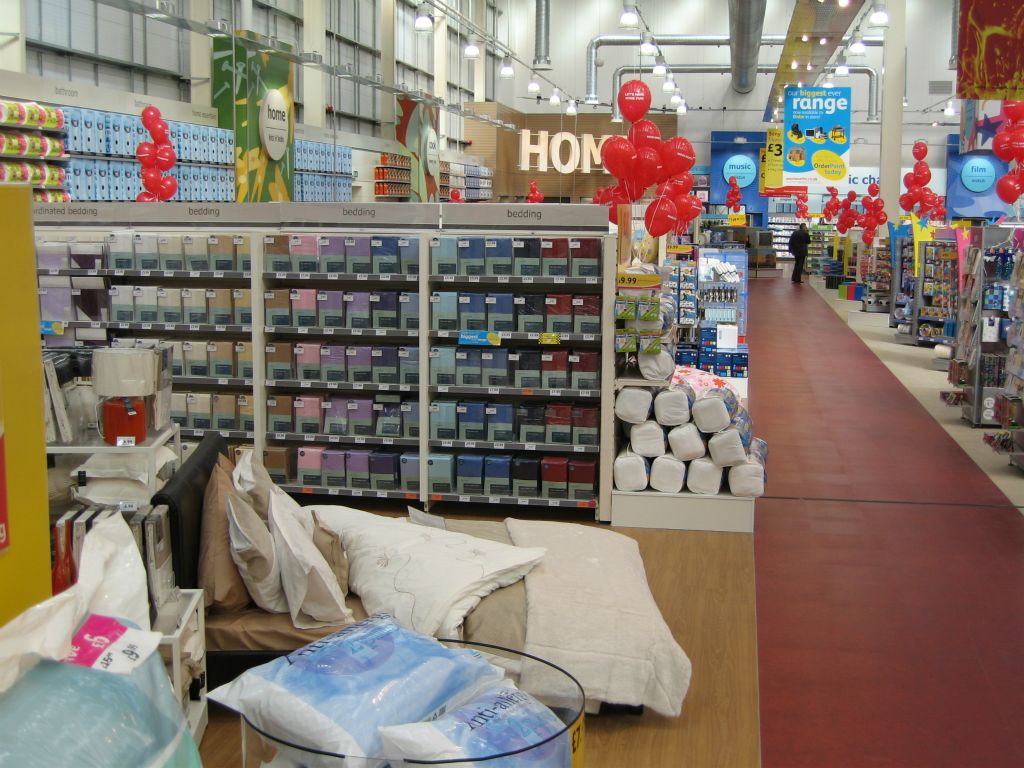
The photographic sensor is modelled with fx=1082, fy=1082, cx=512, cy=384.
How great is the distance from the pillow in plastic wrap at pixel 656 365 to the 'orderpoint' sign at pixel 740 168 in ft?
94.8

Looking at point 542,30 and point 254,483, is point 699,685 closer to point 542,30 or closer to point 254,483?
point 254,483

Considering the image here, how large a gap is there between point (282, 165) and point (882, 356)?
8.89 m

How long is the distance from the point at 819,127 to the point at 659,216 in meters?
12.9

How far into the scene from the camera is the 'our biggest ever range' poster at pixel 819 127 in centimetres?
2083

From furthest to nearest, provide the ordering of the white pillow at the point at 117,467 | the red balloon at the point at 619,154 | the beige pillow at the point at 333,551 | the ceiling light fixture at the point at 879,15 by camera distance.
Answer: the ceiling light fixture at the point at 879,15, the red balloon at the point at 619,154, the beige pillow at the point at 333,551, the white pillow at the point at 117,467

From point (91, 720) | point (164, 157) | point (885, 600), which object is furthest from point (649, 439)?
point (164, 157)

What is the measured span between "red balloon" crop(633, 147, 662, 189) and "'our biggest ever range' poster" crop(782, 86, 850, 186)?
13.1 m

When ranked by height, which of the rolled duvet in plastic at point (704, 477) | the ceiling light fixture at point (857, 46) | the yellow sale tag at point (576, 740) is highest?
the ceiling light fixture at point (857, 46)

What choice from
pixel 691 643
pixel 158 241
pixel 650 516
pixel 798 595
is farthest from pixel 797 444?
pixel 158 241

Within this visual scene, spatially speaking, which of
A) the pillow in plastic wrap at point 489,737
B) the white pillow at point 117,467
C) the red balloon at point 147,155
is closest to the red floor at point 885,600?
the pillow in plastic wrap at point 489,737

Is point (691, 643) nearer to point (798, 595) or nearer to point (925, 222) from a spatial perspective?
point (798, 595)

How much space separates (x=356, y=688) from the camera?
84.1 inches

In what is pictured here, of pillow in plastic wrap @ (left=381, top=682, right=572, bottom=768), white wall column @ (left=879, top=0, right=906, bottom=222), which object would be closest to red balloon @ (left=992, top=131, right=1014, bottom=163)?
white wall column @ (left=879, top=0, right=906, bottom=222)

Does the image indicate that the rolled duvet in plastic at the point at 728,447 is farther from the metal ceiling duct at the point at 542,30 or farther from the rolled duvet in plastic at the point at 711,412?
the metal ceiling duct at the point at 542,30
